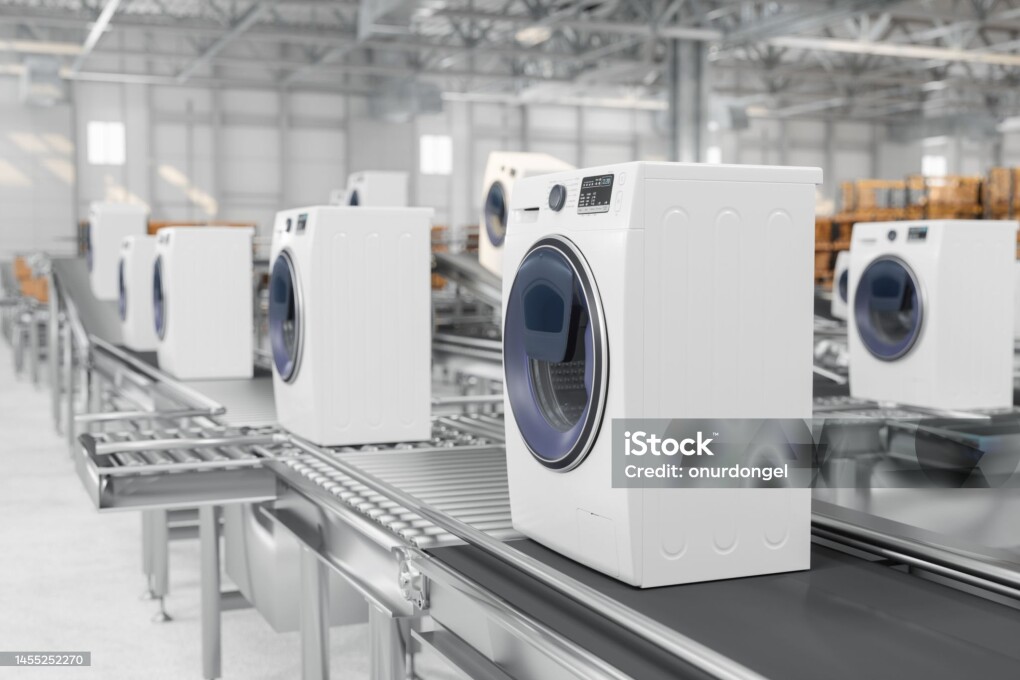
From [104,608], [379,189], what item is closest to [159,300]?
[104,608]

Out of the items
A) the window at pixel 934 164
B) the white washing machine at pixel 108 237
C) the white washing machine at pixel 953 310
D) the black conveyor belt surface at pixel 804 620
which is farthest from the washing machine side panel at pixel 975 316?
the window at pixel 934 164

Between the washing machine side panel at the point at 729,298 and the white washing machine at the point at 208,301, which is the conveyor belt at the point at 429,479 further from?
the white washing machine at the point at 208,301

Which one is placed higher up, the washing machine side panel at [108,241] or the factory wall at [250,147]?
the factory wall at [250,147]

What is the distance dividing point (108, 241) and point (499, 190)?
3.27 m

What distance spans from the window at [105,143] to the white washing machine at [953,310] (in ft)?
60.0

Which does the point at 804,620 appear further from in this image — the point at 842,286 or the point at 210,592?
the point at 842,286

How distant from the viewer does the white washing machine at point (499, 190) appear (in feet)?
27.0

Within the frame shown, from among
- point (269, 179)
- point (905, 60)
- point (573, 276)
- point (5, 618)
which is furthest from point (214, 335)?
point (905, 60)

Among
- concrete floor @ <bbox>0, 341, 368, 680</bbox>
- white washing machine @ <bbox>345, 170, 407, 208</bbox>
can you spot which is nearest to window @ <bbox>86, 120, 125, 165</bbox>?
white washing machine @ <bbox>345, 170, 407, 208</bbox>

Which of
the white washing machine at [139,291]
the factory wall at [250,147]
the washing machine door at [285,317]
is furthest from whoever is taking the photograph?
the factory wall at [250,147]

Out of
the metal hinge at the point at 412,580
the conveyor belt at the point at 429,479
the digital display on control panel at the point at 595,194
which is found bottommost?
the metal hinge at the point at 412,580

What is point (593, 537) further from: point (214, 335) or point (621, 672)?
point (214, 335)

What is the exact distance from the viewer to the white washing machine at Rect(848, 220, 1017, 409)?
512 centimetres

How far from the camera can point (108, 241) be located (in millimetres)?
8766
